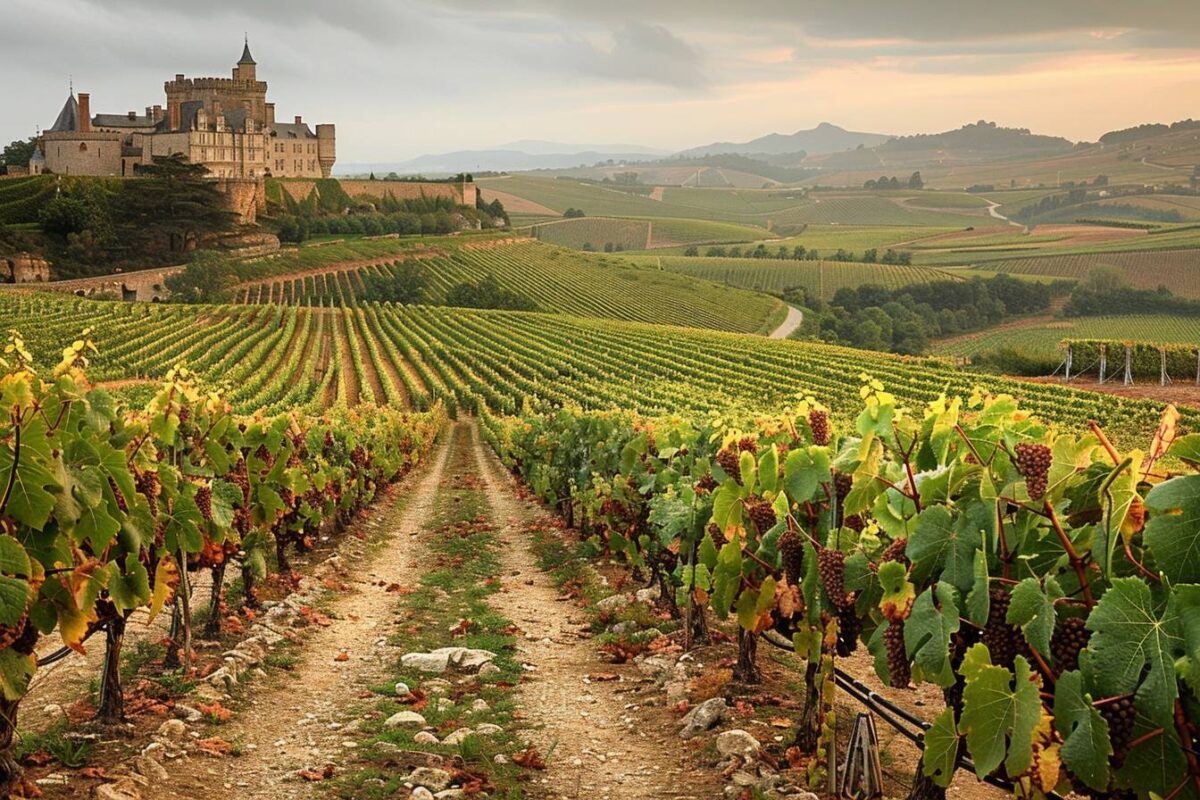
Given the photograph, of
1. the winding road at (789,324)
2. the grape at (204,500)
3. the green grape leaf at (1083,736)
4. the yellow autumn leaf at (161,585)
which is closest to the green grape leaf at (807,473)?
the green grape leaf at (1083,736)

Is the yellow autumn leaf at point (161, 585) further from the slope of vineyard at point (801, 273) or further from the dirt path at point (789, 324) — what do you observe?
the slope of vineyard at point (801, 273)

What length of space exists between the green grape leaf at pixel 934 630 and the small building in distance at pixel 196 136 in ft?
341

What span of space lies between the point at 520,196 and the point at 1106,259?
110m

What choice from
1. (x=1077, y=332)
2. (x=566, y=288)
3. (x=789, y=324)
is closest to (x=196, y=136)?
(x=566, y=288)

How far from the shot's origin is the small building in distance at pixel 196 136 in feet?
327

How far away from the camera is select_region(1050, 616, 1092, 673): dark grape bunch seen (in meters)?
3.49

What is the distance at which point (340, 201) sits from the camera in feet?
368

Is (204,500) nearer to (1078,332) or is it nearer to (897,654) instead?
(897,654)

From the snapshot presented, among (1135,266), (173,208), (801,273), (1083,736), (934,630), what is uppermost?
(173,208)

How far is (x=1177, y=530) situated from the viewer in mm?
3172

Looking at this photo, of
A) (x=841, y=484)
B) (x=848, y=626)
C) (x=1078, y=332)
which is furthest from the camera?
(x=1078, y=332)

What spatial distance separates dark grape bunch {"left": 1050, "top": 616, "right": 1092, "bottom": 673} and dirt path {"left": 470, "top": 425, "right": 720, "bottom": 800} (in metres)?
2.42

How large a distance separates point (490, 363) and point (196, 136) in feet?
203

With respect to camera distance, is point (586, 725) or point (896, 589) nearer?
point (896, 589)
